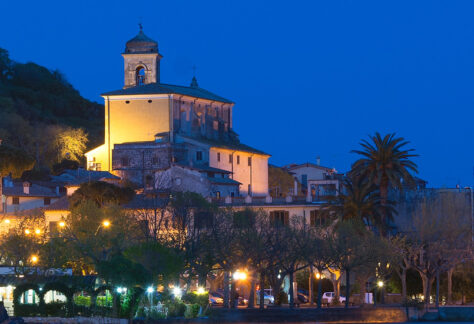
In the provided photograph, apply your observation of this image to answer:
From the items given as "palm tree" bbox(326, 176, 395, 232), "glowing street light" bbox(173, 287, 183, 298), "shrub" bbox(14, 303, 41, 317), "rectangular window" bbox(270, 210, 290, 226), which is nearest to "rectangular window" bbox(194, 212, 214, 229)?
"glowing street light" bbox(173, 287, 183, 298)

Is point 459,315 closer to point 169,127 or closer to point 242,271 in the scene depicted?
point 242,271

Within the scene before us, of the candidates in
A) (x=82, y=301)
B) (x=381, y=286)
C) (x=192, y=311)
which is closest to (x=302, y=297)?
(x=381, y=286)

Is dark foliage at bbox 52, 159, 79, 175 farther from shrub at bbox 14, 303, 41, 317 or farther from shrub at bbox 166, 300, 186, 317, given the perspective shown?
shrub at bbox 166, 300, 186, 317

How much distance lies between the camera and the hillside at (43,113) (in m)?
143

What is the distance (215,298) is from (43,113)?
3856 inches

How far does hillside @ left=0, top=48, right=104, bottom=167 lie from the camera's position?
143m

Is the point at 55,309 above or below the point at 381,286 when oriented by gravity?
below

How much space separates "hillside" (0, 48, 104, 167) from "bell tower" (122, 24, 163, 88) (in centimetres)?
1487

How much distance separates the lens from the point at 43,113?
17138 cm

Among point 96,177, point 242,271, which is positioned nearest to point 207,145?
point 96,177

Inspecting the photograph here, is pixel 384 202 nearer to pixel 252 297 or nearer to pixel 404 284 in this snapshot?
pixel 404 284

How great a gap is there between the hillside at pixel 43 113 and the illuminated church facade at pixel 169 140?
17.2 metres

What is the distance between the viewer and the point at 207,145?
117m

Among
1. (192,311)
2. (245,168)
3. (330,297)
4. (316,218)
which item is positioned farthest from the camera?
(245,168)
